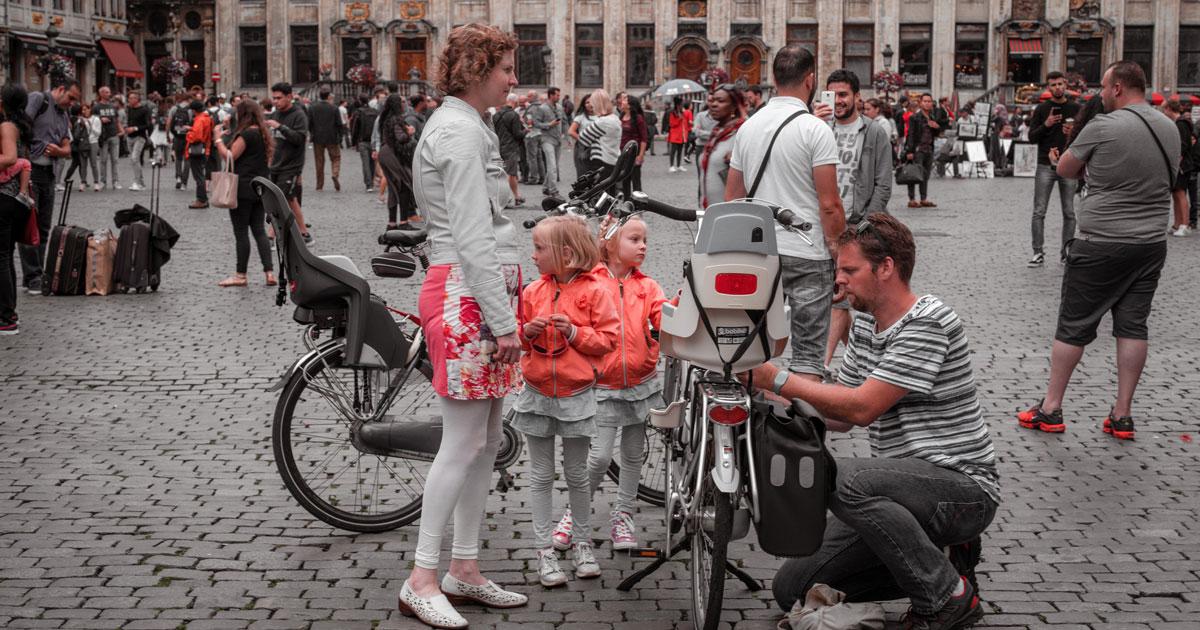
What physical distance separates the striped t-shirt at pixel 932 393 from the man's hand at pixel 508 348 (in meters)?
1.11

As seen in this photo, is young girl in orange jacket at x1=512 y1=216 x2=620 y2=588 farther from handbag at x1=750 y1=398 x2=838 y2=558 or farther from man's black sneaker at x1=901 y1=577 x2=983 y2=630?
man's black sneaker at x1=901 y1=577 x2=983 y2=630

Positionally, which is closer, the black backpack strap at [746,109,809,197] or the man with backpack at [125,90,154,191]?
the black backpack strap at [746,109,809,197]

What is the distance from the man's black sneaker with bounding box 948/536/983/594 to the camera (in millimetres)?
4555

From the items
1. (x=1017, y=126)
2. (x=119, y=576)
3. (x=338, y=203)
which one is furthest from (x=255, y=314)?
(x=1017, y=126)

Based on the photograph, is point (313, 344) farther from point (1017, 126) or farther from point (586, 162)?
point (1017, 126)

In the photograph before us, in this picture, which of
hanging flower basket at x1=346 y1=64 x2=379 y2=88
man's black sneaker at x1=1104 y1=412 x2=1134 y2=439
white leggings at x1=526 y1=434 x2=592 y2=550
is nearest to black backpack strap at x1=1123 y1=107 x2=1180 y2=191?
man's black sneaker at x1=1104 y1=412 x2=1134 y2=439

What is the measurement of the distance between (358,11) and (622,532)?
55812 mm

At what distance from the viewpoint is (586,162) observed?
18.9m

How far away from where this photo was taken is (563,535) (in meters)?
5.35

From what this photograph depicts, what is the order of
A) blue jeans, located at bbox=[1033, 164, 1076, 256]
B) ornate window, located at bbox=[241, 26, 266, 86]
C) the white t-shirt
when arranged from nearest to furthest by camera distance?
the white t-shirt < blue jeans, located at bbox=[1033, 164, 1076, 256] < ornate window, located at bbox=[241, 26, 266, 86]

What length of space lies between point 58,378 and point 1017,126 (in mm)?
33267

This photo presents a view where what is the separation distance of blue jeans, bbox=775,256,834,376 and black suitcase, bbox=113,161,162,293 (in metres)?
7.53

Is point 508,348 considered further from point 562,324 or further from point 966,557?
point 966,557

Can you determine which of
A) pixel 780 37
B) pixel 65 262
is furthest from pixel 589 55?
pixel 65 262
